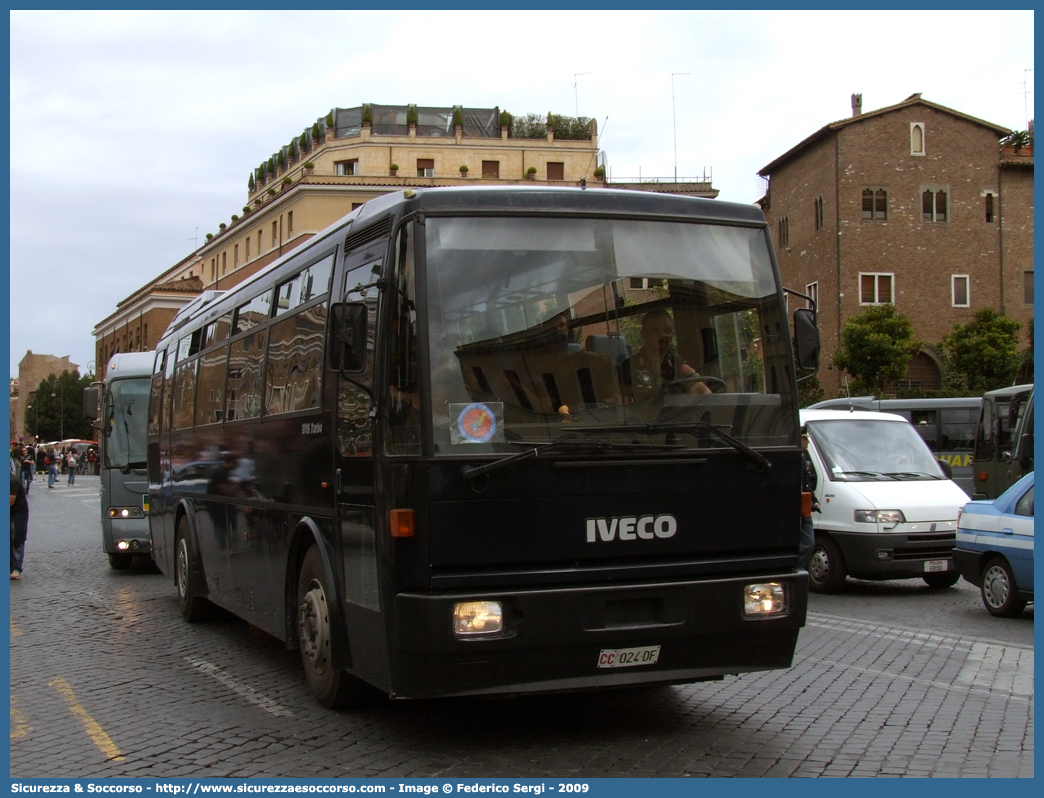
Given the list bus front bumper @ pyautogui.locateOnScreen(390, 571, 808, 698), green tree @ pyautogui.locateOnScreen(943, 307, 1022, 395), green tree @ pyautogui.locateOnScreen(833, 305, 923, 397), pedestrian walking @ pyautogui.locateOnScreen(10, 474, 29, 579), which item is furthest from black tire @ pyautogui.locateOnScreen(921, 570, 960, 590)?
green tree @ pyautogui.locateOnScreen(943, 307, 1022, 395)

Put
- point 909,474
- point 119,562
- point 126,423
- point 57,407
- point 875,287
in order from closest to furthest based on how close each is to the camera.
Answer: point 909,474 < point 119,562 < point 126,423 < point 875,287 < point 57,407

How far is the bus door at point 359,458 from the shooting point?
6.46 meters

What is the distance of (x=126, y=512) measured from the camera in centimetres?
1820

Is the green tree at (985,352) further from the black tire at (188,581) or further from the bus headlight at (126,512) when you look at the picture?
the black tire at (188,581)

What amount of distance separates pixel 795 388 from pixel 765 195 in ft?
237

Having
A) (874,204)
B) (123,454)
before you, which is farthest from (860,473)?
(874,204)

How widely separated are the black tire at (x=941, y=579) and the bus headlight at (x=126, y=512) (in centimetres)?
1104

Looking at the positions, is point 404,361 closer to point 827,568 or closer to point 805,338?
point 805,338

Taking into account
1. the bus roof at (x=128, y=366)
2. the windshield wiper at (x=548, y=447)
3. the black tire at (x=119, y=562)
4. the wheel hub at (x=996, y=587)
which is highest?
the bus roof at (x=128, y=366)

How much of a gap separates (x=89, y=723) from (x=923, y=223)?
65.4m

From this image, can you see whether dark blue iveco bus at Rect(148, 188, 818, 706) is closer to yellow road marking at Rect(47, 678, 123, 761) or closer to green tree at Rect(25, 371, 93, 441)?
yellow road marking at Rect(47, 678, 123, 761)

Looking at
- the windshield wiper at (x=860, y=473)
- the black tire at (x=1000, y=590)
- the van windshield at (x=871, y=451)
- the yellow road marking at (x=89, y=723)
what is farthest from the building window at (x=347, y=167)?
the yellow road marking at (x=89, y=723)

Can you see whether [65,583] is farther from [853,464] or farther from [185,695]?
[853,464]

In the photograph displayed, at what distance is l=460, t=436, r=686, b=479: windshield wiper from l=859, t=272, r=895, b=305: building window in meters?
62.8
